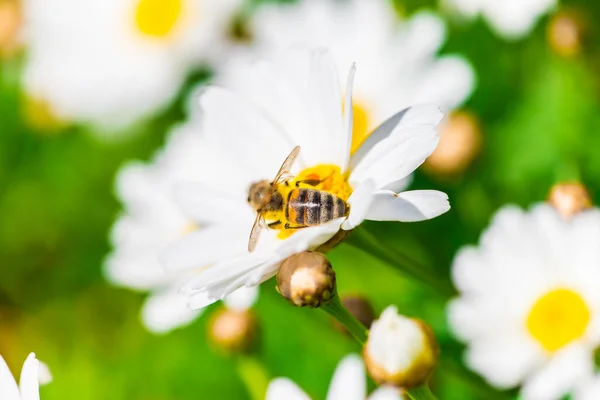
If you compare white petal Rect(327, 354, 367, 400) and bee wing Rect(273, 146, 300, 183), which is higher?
bee wing Rect(273, 146, 300, 183)

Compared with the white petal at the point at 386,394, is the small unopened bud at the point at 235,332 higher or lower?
lower

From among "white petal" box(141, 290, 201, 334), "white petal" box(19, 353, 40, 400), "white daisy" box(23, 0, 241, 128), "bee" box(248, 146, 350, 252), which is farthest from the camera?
"white daisy" box(23, 0, 241, 128)

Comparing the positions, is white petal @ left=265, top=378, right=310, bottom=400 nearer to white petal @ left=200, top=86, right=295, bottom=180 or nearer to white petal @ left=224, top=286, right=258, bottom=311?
white petal @ left=200, top=86, right=295, bottom=180

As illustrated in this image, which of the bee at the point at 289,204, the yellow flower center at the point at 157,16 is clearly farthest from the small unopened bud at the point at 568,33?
the yellow flower center at the point at 157,16

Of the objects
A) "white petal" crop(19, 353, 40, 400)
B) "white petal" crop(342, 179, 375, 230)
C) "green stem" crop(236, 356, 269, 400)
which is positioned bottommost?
"green stem" crop(236, 356, 269, 400)

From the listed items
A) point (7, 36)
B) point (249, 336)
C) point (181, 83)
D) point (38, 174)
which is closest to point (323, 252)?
point (249, 336)

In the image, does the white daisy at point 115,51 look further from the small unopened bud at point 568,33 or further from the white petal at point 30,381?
the white petal at point 30,381

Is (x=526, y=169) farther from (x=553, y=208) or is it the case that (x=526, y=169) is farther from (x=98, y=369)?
(x=98, y=369)

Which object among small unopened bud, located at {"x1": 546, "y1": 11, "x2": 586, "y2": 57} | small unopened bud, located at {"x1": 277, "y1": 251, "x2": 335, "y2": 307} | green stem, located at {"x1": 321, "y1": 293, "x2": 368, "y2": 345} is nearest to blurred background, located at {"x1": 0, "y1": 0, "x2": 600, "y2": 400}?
small unopened bud, located at {"x1": 546, "y1": 11, "x2": 586, "y2": 57}
